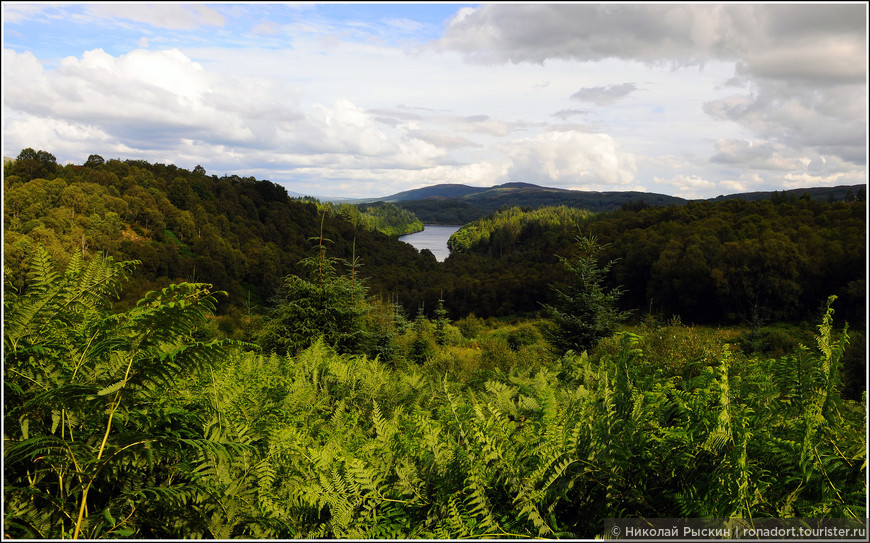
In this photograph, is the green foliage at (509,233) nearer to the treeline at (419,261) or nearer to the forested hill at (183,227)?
the forested hill at (183,227)

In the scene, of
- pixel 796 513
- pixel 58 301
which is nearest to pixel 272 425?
pixel 58 301

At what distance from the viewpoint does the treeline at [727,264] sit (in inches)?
1732

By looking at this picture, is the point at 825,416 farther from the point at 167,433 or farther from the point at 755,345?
the point at 755,345

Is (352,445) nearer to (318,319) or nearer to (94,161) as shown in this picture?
(318,319)

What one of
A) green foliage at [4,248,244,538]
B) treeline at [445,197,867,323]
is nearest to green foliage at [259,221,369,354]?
green foliage at [4,248,244,538]

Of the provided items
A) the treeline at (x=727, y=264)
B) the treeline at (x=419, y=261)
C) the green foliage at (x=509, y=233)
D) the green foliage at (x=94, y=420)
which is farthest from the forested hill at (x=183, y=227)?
the green foliage at (x=509, y=233)

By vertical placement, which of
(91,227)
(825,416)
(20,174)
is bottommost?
(825,416)

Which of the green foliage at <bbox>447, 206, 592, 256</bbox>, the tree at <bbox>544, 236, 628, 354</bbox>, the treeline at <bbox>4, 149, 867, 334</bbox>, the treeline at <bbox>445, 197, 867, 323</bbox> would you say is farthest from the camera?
the green foliage at <bbox>447, 206, 592, 256</bbox>

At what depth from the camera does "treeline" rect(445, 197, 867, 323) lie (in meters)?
44.0

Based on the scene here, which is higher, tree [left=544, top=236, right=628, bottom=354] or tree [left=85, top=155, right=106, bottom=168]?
tree [left=85, top=155, right=106, bottom=168]

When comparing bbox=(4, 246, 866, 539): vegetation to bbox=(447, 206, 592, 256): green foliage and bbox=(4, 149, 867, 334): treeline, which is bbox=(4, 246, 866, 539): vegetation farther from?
bbox=(447, 206, 592, 256): green foliage

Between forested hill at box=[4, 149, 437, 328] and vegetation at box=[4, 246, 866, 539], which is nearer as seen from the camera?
vegetation at box=[4, 246, 866, 539]

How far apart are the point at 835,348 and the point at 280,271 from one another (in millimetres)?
69920

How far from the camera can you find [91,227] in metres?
43.9
